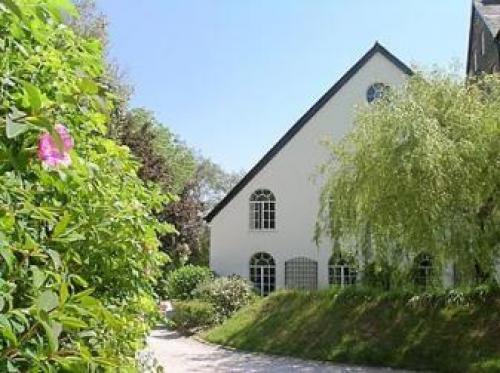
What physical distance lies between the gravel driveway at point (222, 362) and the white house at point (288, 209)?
398 inches

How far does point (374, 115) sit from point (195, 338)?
8802 millimetres

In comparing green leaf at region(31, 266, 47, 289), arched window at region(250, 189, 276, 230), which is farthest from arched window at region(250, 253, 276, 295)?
green leaf at region(31, 266, 47, 289)

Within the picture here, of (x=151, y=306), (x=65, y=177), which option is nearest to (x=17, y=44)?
(x=65, y=177)

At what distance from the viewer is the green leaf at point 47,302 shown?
4.60 ft

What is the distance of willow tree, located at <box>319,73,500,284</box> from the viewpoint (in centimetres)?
1310

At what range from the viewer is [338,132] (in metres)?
27.4

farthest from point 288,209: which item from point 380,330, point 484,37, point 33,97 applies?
A: point 33,97

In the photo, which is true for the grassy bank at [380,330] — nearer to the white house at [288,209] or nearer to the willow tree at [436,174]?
the willow tree at [436,174]

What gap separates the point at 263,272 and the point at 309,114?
7.17 m

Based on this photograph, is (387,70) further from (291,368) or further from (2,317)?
(2,317)

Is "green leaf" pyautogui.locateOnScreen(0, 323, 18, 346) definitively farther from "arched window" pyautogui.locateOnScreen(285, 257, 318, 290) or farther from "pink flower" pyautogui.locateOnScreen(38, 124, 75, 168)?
"arched window" pyautogui.locateOnScreen(285, 257, 318, 290)

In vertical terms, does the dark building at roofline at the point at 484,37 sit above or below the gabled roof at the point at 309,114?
above

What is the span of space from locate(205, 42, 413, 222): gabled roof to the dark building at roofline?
137 inches

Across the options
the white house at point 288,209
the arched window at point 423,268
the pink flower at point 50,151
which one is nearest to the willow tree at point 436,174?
the arched window at point 423,268
